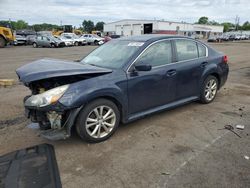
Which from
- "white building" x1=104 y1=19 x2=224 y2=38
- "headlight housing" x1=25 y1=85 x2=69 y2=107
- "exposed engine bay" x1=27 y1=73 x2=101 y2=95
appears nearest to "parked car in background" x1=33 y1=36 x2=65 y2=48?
"exposed engine bay" x1=27 y1=73 x2=101 y2=95

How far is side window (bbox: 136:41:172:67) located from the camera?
4.16 m

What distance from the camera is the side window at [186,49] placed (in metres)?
4.74

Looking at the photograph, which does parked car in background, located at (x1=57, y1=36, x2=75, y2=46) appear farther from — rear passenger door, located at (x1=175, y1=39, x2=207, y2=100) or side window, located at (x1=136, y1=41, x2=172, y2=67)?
side window, located at (x1=136, y1=41, x2=172, y2=67)

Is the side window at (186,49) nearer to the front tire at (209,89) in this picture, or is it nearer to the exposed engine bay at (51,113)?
the front tire at (209,89)

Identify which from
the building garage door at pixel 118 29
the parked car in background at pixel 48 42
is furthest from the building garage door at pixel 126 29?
the parked car in background at pixel 48 42

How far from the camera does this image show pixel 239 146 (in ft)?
11.8

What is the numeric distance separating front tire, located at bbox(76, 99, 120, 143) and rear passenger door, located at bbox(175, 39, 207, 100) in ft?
5.17

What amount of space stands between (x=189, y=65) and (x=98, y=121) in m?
2.31

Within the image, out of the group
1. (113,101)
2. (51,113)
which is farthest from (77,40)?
(51,113)

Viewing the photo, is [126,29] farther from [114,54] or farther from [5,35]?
[114,54]

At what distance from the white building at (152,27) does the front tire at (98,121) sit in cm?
6523

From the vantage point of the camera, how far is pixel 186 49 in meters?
4.95

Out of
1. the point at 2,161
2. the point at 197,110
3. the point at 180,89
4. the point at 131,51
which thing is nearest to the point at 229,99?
the point at 197,110

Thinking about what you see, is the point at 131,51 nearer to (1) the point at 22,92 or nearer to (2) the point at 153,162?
(2) the point at 153,162
